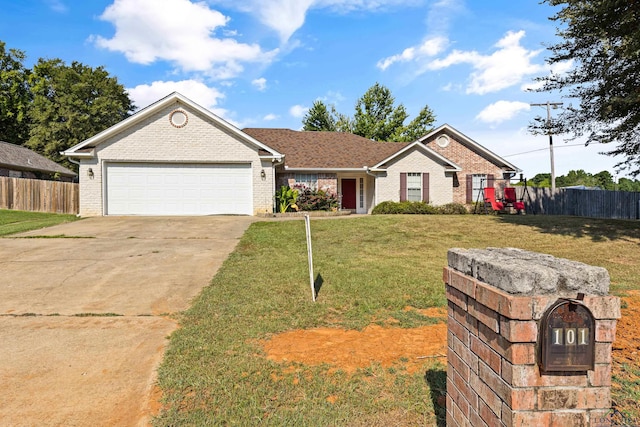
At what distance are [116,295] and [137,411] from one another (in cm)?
344

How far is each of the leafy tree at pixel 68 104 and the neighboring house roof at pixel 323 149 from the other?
68.4 ft

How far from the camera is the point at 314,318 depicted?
15.5 feet

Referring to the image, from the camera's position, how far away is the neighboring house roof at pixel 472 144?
21.6 meters

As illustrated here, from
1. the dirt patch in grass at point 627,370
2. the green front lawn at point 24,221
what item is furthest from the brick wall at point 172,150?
the dirt patch in grass at point 627,370

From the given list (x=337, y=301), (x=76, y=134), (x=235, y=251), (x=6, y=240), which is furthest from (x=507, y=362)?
(x=76, y=134)

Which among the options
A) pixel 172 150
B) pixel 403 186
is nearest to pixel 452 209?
pixel 403 186

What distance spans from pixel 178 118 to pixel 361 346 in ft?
50.6

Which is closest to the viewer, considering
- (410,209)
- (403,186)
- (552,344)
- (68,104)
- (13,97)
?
(552,344)

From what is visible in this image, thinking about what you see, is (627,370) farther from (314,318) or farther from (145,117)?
(145,117)

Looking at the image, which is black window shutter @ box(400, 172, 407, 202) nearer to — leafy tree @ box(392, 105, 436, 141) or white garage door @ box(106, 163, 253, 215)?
white garage door @ box(106, 163, 253, 215)

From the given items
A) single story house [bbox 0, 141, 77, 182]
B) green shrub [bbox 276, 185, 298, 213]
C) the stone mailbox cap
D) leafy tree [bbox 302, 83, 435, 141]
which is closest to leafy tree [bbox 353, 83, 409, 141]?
leafy tree [bbox 302, 83, 435, 141]

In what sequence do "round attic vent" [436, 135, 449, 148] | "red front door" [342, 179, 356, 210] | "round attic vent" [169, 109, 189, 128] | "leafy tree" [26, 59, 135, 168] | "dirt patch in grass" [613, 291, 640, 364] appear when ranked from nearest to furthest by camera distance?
"dirt patch in grass" [613, 291, 640, 364]
"round attic vent" [169, 109, 189, 128]
"red front door" [342, 179, 356, 210]
"round attic vent" [436, 135, 449, 148]
"leafy tree" [26, 59, 135, 168]

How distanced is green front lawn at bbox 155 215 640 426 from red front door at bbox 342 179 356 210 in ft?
34.1

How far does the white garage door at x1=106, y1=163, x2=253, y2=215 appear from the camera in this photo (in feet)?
52.7
